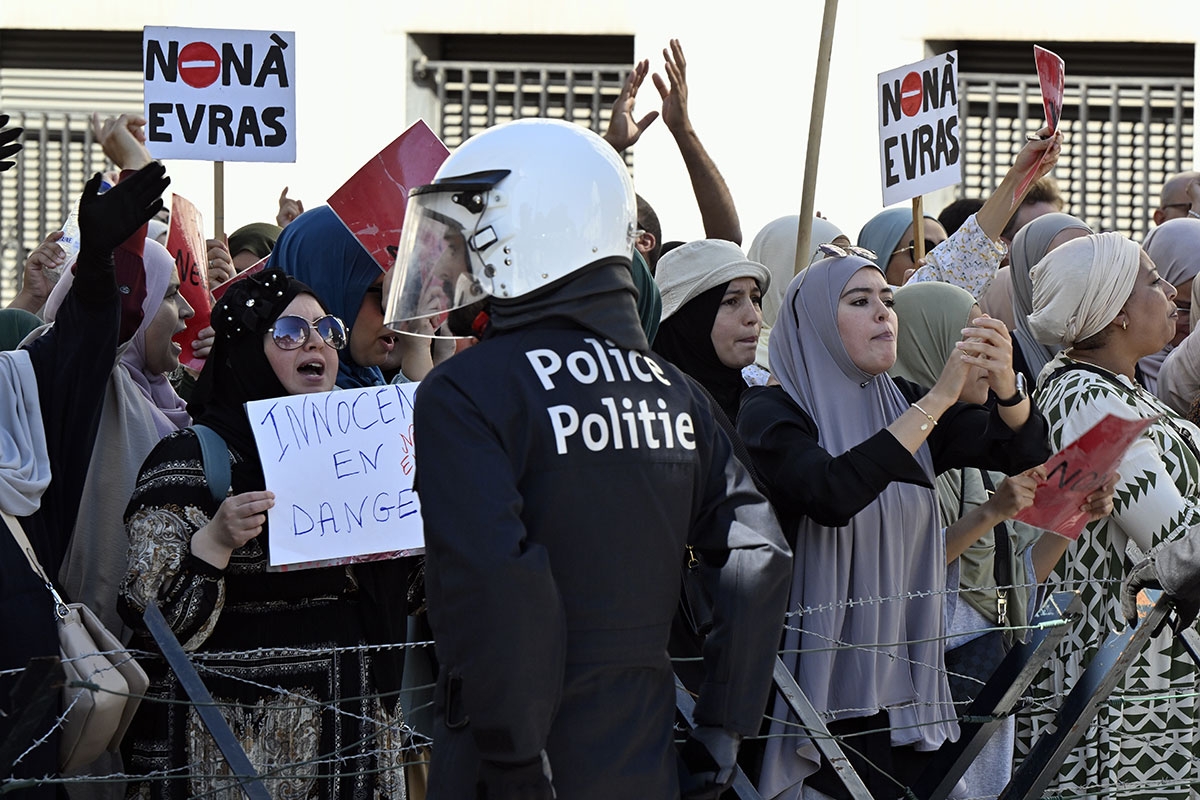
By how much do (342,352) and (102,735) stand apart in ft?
4.16

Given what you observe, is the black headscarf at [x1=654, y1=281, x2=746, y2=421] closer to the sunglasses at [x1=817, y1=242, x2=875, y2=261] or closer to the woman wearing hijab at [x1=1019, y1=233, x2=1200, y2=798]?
the sunglasses at [x1=817, y1=242, x2=875, y2=261]

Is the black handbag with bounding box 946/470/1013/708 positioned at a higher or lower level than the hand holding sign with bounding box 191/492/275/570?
lower

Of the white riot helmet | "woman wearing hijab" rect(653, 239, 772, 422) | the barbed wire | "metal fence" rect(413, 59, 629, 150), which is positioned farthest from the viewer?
"metal fence" rect(413, 59, 629, 150)

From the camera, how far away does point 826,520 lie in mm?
4270

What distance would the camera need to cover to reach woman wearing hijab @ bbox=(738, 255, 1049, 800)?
168 inches

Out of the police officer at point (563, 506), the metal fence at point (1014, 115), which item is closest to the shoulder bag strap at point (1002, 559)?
the police officer at point (563, 506)

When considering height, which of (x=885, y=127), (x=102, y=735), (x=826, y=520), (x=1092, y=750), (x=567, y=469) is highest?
(x=885, y=127)

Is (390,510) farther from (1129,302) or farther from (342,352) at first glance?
(1129,302)

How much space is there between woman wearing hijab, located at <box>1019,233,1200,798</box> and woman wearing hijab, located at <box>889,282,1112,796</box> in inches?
5.3

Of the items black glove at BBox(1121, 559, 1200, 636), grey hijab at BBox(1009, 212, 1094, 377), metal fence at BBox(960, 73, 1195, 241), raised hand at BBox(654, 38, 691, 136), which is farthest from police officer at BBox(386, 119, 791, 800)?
metal fence at BBox(960, 73, 1195, 241)

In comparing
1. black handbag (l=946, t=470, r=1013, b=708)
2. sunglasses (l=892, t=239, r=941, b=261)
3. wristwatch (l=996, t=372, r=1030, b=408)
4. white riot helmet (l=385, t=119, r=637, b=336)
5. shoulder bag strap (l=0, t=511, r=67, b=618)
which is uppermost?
white riot helmet (l=385, t=119, r=637, b=336)

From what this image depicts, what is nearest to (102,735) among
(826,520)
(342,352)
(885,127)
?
(342,352)

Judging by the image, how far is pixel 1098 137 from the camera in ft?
39.1

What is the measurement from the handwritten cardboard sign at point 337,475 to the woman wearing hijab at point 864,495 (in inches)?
34.7
